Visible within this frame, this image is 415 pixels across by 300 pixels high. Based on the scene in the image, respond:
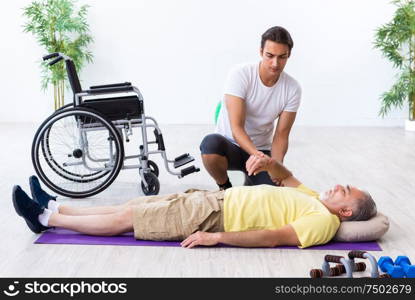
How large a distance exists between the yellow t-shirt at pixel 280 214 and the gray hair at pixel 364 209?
0.09m

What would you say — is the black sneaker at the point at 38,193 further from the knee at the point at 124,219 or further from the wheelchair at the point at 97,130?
the wheelchair at the point at 97,130

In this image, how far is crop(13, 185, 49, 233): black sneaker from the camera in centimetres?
275

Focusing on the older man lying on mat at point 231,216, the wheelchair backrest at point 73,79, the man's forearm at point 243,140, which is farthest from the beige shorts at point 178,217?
the wheelchair backrest at point 73,79

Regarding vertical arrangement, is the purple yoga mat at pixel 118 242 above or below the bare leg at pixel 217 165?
below

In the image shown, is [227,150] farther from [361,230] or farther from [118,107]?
[361,230]

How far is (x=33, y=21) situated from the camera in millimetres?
6438

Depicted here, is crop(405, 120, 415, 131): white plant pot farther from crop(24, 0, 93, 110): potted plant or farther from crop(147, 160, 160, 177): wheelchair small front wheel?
crop(147, 160, 160, 177): wheelchair small front wheel

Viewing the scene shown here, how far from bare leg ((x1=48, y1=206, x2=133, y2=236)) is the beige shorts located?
4cm

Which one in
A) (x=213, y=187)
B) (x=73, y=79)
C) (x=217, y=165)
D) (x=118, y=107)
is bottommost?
(x=213, y=187)

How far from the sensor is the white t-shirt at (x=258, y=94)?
3.38 metres

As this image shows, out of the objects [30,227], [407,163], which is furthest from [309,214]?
[407,163]

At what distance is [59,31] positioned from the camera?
638 cm

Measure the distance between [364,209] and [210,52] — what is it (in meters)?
4.01

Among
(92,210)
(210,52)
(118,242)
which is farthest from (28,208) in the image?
(210,52)
